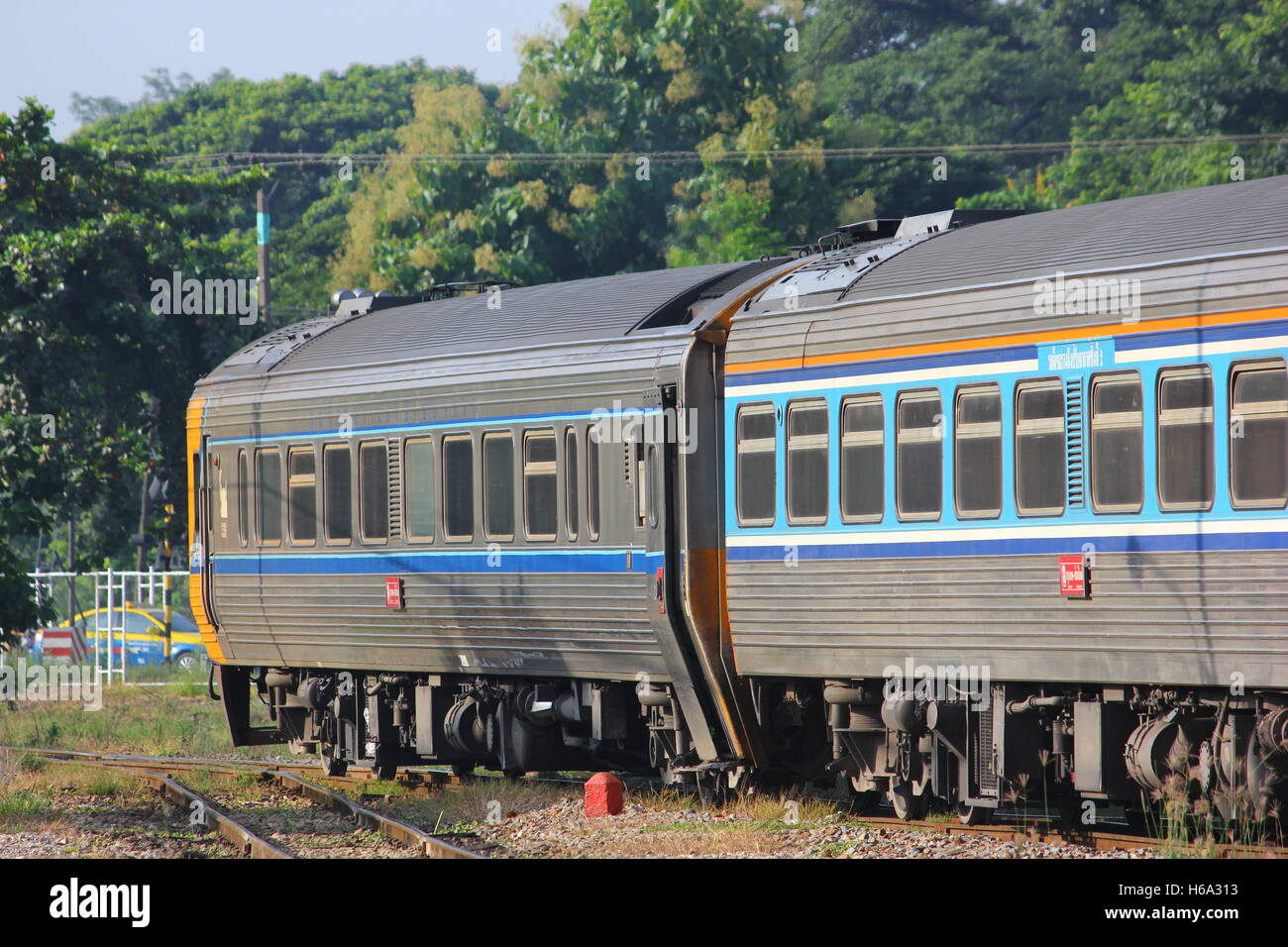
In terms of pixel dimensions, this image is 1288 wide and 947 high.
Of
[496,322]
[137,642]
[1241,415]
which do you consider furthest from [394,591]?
[137,642]

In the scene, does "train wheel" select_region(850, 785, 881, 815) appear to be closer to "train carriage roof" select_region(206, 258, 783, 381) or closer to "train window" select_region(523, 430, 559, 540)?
"train window" select_region(523, 430, 559, 540)

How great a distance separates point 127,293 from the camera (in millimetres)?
28828

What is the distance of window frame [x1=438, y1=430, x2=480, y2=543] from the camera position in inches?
611

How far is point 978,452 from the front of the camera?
460 inches

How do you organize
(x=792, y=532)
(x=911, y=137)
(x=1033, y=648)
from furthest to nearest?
1. (x=911, y=137)
2. (x=792, y=532)
3. (x=1033, y=648)

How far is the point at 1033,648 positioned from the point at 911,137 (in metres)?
37.6

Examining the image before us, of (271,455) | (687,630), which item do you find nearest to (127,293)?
(271,455)

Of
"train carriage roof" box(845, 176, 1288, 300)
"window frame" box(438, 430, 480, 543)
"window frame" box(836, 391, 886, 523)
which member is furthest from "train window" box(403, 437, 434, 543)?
"train carriage roof" box(845, 176, 1288, 300)

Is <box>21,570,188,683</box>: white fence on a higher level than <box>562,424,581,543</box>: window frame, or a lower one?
lower

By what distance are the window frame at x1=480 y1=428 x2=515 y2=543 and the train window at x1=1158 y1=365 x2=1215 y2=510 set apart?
6.03 m

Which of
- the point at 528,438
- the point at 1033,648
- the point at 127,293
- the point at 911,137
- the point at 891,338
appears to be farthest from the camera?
the point at 911,137

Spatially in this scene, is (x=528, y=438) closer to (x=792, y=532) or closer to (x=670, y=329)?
(x=670, y=329)

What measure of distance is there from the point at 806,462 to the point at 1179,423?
3062mm

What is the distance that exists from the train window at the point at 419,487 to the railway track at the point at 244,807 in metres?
2.32
